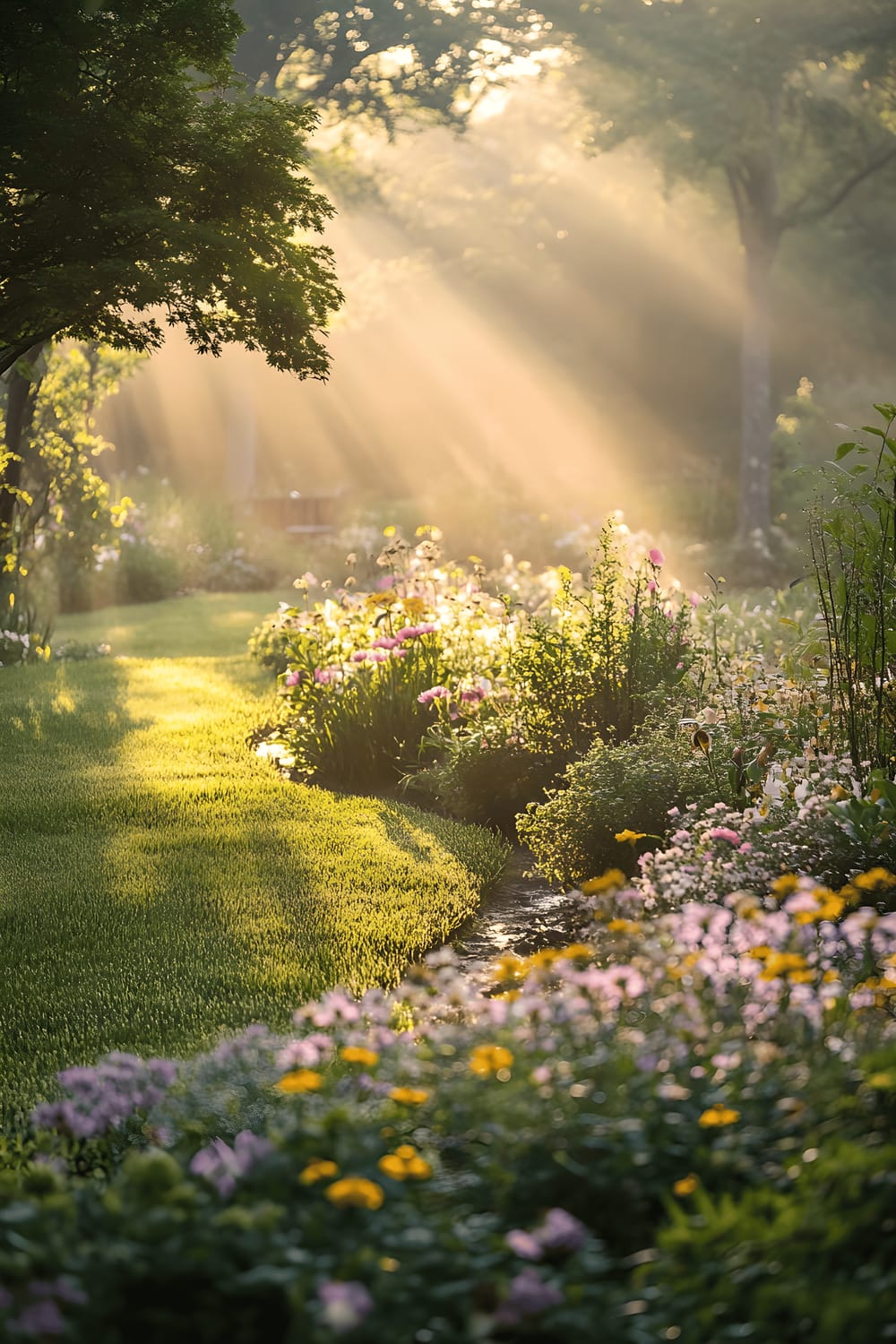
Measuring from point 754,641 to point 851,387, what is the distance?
55.0 ft

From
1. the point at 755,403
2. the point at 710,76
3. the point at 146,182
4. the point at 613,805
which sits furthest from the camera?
the point at 755,403

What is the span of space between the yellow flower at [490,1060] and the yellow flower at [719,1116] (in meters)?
0.32

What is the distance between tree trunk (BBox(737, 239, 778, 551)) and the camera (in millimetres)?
17328

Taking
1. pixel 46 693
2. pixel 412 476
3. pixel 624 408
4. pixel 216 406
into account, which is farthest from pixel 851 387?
pixel 46 693

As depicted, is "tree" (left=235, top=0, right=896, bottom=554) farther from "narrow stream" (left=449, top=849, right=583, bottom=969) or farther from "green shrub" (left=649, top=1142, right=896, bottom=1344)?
A: "green shrub" (left=649, top=1142, right=896, bottom=1344)

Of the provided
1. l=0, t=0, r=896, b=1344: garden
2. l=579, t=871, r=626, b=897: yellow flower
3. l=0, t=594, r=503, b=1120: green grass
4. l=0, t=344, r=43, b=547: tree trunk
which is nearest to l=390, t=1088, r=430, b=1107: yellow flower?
l=0, t=0, r=896, b=1344: garden

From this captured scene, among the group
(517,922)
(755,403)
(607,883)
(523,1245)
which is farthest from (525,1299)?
(755,403)

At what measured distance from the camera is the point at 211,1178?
1.91 meters

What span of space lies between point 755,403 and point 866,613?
13.7m

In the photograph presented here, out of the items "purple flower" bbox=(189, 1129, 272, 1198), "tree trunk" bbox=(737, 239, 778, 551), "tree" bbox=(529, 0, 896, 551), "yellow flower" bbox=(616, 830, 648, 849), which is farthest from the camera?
"tree trunk" bbox=(737, 239, 778, 551)

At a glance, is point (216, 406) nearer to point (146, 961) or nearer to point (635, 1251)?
point (146, 961)

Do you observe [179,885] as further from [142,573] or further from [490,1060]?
[142,573]

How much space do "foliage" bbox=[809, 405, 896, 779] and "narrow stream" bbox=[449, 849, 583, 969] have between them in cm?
128

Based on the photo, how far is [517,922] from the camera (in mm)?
4715
